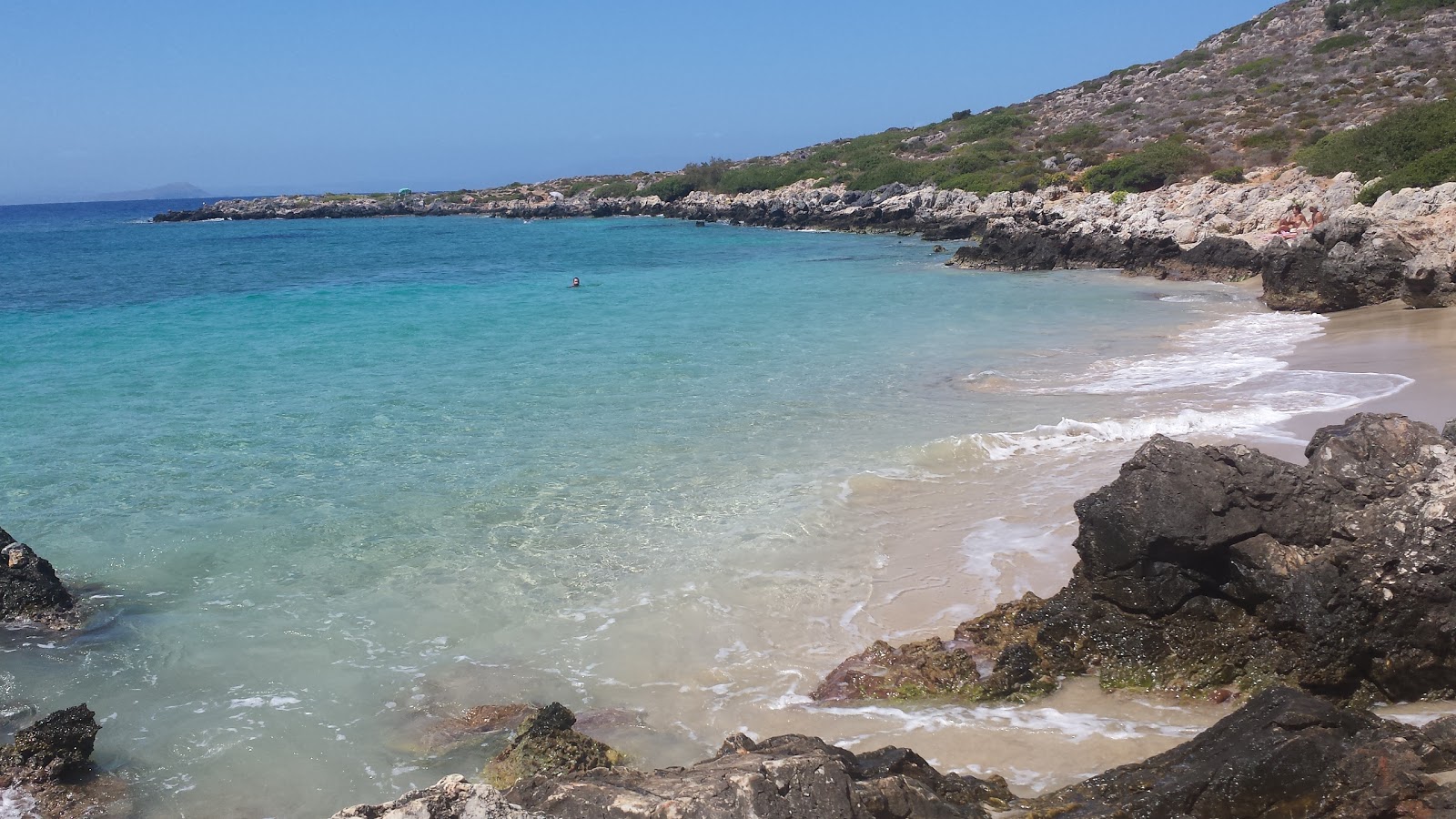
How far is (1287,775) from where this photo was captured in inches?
162

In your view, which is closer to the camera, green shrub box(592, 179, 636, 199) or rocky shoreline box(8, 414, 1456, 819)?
rocky shoreline box(8, 414, 1456, 819)

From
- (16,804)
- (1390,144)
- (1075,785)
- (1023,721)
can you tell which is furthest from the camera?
(1390,144)

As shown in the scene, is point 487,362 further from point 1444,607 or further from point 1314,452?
point 1444,607

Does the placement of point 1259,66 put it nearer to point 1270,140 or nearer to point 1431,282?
point 1270,140

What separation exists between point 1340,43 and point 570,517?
6639 cm

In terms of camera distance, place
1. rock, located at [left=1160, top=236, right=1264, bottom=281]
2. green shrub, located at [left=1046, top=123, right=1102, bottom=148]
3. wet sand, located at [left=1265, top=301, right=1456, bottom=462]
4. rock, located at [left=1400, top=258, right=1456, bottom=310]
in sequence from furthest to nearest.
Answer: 1. green shrub, located at [left=1046, top=123, right=1102, bottom=148]
2. rock, located at [left=1160, top=236, right=1264, bottom=281]
3. rock, located at [left=1400, top=258, right=1456, bottom=310]
4. wet sand, located at [left=1265, top=301, right=1456, bottom=462]

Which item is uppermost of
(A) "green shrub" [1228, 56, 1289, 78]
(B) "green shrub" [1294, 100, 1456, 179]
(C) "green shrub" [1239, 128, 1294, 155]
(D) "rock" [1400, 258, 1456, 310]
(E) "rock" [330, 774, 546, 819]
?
(A) "green shrub" [1228, 56, 1289, 78]

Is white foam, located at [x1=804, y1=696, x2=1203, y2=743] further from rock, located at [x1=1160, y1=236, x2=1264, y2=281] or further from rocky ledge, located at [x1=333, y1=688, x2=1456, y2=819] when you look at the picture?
rock, located at [x1=1160, y1=236, x2=1264, y2=281]

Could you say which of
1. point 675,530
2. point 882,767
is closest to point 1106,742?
point 882,767

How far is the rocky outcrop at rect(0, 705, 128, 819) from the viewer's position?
5.56m

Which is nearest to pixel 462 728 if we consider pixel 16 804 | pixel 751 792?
pixel 16 804

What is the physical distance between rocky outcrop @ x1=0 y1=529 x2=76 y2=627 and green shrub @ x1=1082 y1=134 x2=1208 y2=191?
3994 cm

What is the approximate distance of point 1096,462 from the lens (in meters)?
10.8

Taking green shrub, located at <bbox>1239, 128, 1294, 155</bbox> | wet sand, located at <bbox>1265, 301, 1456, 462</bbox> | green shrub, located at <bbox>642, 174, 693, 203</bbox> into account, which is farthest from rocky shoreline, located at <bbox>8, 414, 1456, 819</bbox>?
green shrub, located at <bbox>642, 174, 693, 203</bbox>
